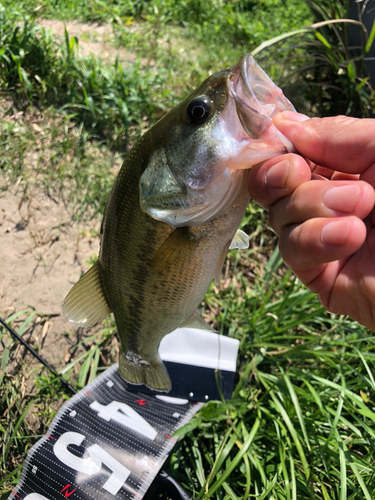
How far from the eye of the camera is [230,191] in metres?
1.31

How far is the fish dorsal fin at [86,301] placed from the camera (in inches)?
63.9

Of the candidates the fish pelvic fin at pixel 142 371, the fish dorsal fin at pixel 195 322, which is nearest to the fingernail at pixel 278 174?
A: the fish dorsal fin at pixel 195 322

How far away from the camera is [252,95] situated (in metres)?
1.16

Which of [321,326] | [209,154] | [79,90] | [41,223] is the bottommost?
[321,326]

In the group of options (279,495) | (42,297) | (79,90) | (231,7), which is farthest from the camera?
(231,7)

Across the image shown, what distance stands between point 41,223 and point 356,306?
2.65m

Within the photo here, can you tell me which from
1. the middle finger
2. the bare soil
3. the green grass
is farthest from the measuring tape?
the bare soil

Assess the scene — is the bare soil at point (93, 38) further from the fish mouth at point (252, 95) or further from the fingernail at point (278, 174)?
the fingernail at point (278, 174)

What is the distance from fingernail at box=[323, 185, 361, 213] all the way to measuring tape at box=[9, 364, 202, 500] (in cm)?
160

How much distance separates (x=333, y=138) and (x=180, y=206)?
1.96 feet

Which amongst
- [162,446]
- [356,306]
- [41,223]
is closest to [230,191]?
[356,306]

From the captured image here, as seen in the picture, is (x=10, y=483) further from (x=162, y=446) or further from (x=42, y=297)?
(x=42, y=297)

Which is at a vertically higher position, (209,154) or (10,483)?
(209,154)

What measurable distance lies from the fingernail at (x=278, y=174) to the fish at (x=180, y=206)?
0.05 m
